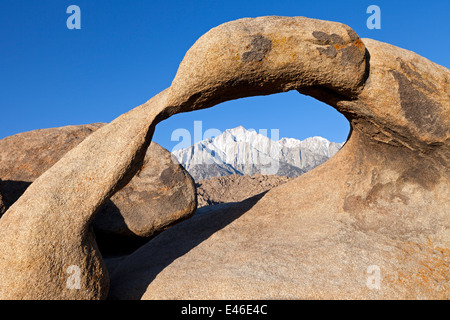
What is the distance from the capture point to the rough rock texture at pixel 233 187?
53.9 feet

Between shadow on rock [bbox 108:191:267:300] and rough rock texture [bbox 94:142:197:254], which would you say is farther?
rough rock texture [bbox 94:142:197:254]

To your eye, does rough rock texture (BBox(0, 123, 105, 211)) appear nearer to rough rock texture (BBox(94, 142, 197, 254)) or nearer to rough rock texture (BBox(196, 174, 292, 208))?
rough rock texture (BBox(94, 142, 197, 254))

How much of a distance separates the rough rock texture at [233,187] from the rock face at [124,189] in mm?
8930

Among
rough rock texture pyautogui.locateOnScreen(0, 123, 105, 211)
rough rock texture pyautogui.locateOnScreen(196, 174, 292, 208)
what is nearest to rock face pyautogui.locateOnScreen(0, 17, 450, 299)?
rough rock texture pyautogui.locateOnScreen(0, 123, 105, 211)

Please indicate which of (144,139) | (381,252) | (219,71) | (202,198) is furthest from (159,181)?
(202,198)

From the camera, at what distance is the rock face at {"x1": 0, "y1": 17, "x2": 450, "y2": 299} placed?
12.4ft

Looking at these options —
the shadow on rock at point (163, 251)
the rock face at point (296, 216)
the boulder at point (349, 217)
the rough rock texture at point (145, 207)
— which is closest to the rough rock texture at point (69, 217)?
the rock face at point (296, 216)

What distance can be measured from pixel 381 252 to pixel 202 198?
12.2 m

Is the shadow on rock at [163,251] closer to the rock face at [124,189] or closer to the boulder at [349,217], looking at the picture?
the boulder at [349,217]

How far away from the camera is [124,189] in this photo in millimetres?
6746

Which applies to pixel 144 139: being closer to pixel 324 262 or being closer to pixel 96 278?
pixel 96 278

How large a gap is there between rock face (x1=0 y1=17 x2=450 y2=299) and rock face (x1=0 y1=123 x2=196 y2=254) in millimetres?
1447

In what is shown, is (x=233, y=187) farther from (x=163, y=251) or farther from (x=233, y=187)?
(x=163, y=251)
